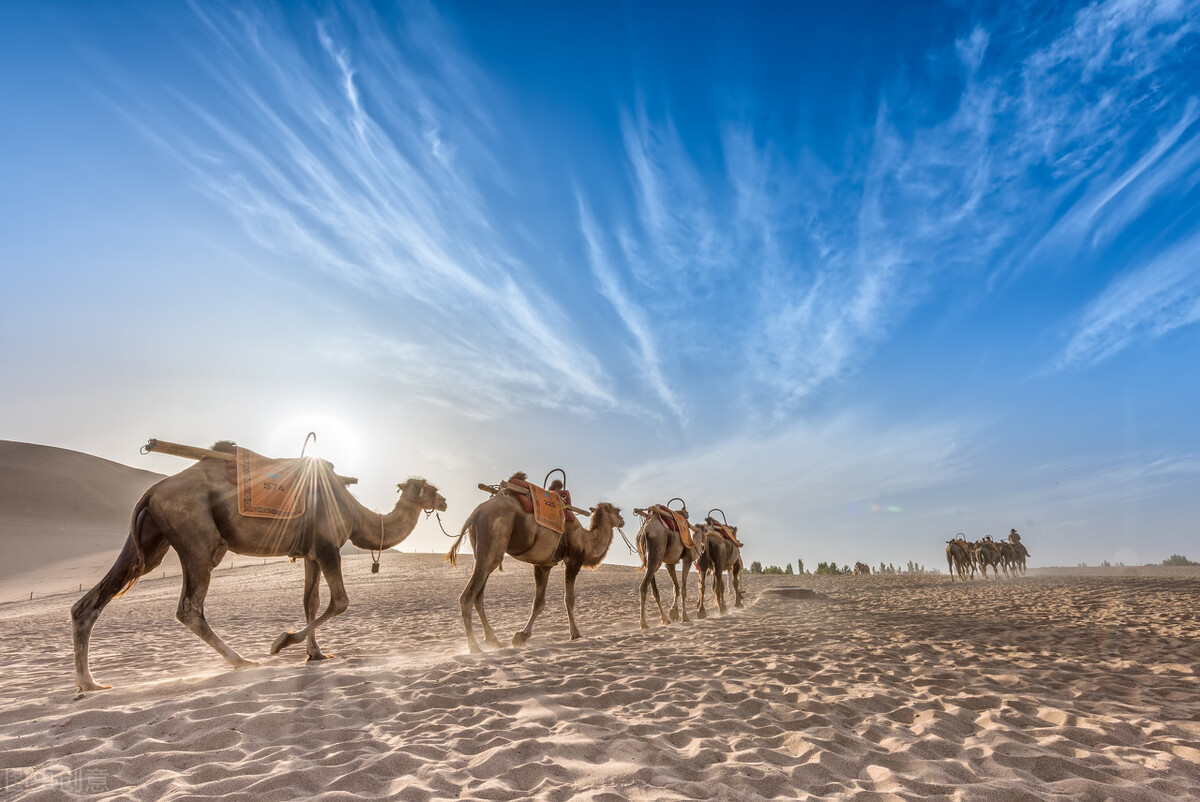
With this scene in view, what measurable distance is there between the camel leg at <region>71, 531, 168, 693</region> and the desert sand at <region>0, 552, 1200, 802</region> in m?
0.44

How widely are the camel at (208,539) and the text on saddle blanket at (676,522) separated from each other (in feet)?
22.9

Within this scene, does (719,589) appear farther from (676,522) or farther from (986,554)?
(986,554)

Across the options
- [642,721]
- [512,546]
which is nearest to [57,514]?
[512,546]

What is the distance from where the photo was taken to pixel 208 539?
643 centimetres

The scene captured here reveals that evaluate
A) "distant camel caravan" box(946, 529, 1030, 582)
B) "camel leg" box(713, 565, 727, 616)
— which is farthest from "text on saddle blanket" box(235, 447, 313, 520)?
"distant camel caravan" box(946, 529, 1030, 582)

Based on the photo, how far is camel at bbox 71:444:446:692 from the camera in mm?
6254

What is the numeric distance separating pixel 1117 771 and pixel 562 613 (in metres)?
12.8

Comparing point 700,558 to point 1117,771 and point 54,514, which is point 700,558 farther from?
point 54,514

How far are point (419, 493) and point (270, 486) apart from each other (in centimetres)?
228

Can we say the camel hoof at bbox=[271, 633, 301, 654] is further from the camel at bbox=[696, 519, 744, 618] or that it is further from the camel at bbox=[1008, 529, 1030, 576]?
the camel at bbox=[1008, 529, 1030, 576]

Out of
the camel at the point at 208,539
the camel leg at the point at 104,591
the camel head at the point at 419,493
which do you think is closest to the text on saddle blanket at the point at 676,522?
the camel head at the point at 419,493

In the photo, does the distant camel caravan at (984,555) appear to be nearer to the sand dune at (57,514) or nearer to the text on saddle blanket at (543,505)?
the text on saddle blanket at (543,505)

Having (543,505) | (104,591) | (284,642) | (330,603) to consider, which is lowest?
(284,642)

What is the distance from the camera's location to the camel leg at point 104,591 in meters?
5.80
